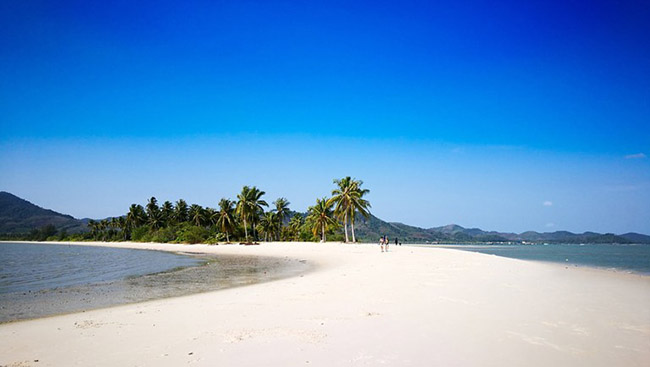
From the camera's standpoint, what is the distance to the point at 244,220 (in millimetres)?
71875

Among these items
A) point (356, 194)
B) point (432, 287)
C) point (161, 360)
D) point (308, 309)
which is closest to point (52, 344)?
point (161, 360)

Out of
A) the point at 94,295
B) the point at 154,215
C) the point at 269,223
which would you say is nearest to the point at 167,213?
the point at 154,215

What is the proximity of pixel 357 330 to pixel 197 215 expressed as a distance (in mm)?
89230

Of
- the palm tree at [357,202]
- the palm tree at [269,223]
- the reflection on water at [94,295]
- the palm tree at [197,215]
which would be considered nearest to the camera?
the reflection on water at [94,295]

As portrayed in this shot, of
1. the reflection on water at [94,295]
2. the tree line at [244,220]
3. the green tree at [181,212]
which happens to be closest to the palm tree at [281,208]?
the tree line at [244,220]

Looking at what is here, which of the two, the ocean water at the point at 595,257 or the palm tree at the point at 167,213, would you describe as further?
the palm tree at the point at 167,213

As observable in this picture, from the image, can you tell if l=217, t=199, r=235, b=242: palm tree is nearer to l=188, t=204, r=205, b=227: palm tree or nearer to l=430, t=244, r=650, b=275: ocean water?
l=188, t=204, r=205, b=227: palm tree

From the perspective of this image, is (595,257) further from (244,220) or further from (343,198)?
(244,220)

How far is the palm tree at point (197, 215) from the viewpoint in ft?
297

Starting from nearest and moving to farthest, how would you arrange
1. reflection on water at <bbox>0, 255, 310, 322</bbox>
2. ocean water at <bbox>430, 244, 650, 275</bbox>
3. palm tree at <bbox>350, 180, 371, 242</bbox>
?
reflection on water at <bbox>0, 255, 310, 322</bbox>
ocean water at <bbox>430, 244, 650, 275</bbox>
palm tree at <bbox>350, 180, 371, 242</bbox>

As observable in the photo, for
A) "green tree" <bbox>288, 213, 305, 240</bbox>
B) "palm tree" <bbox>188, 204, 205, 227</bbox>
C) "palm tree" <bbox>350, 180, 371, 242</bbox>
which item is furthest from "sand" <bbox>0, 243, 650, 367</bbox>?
"palm tree" <bbox>188, 204, 205, 227</bbox>

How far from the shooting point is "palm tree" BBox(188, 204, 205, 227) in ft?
297

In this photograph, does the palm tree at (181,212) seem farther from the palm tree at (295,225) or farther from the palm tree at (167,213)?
the palm tree at (295,225)

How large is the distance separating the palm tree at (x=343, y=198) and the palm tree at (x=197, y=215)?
44.1 metres
